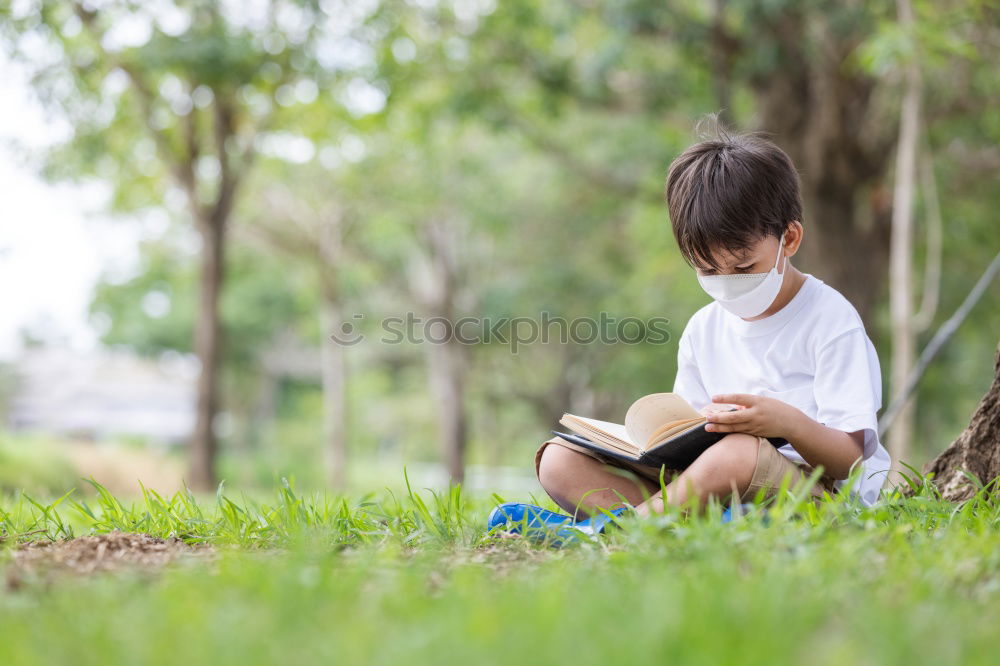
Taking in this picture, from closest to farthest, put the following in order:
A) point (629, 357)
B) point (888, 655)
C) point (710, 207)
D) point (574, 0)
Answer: point (888, 655) < point (710, 207) < point (574, 0) < point (629, 357)

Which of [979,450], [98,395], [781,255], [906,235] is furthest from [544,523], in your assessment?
[98,395]

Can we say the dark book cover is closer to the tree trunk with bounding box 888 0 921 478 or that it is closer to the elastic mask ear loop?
the elastic mask ear loop

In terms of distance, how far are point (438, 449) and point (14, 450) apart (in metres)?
20.7

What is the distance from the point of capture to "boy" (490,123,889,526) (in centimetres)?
236

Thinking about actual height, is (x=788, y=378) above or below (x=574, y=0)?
below

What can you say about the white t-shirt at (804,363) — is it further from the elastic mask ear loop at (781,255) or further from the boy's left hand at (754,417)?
the boy's left hand at (754,417)

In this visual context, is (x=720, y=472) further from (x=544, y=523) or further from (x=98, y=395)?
(x=98, y=395)

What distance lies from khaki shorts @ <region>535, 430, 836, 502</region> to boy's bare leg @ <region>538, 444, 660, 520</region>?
0.03 m

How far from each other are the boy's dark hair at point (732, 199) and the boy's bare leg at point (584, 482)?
673 mm

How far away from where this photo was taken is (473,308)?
1694 cm

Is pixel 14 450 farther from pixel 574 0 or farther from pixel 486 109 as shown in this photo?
pixel 574 0

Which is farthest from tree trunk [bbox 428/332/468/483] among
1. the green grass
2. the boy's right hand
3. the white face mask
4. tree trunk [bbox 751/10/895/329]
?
the green grass

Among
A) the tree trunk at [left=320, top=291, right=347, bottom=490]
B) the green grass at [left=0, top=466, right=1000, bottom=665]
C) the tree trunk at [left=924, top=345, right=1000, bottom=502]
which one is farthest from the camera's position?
the tree trunk at [left=320, top=291, right=347, bottom=490]

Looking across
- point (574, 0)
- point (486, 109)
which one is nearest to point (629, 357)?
point (486, 109)
